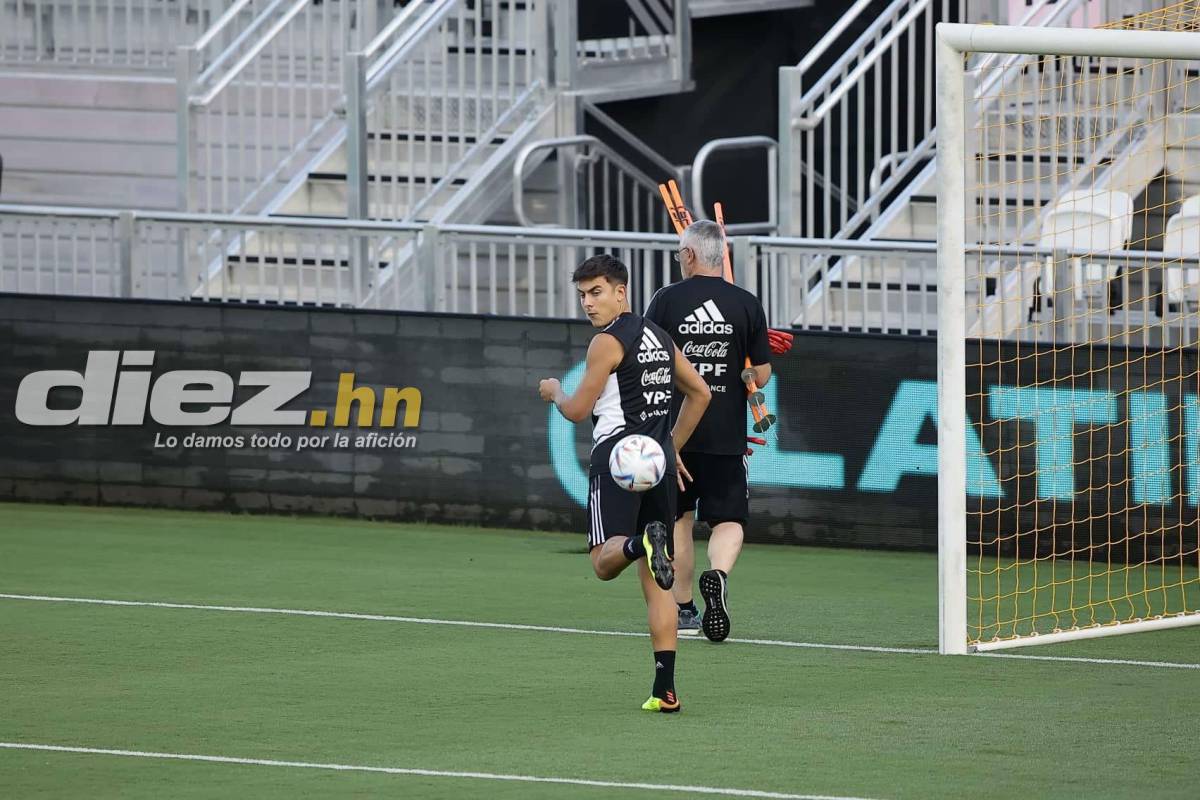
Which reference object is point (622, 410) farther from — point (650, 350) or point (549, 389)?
point (549, 389)

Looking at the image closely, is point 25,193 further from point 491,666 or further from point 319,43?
point 491,666

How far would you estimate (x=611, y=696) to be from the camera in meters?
8.71

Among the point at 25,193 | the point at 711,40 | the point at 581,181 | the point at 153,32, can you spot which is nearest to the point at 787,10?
the point at 711,40

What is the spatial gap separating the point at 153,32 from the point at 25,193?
212cm

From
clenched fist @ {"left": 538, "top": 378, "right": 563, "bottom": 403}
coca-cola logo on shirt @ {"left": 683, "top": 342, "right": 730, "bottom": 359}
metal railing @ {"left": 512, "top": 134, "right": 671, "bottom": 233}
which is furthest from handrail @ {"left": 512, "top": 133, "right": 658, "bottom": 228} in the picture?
clenched fist @ {"left": 538, "top": 378, "right": 563, "bottom": 403}

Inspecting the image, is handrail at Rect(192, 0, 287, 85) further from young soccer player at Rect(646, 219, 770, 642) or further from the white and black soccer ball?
the white and black soccer ball

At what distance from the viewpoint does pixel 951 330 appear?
32.4 ft

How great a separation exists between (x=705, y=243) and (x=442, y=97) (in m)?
8.09

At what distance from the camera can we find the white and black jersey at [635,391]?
28.0 feet

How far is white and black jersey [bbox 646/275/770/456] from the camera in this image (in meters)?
10.5

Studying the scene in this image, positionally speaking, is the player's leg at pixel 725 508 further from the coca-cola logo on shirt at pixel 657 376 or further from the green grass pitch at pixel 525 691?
the coca-cola logo on shirt at pixel 657 376

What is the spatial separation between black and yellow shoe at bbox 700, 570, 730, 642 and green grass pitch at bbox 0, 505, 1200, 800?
0.13 metres

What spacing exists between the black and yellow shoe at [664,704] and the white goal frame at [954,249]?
206 centimetres

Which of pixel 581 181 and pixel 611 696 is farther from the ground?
pixel 581 181
